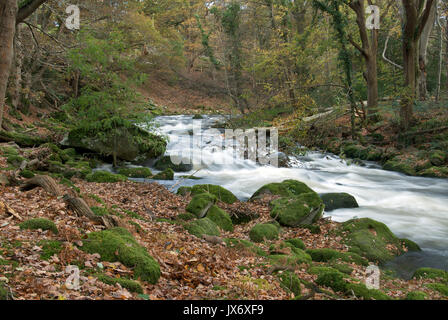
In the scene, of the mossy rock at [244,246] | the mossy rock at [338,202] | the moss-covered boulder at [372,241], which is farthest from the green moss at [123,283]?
the mossy rock at [338,202]

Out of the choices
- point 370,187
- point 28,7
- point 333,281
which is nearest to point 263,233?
point 333,281

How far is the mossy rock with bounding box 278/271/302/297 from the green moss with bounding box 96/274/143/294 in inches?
81.8

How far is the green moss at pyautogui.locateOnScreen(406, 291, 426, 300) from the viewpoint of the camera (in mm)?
4730

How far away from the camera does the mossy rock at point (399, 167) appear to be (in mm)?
14148

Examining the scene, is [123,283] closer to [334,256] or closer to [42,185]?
[42,185]

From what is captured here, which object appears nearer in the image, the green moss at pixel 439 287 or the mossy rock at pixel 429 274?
the green moss at pixel 439 287

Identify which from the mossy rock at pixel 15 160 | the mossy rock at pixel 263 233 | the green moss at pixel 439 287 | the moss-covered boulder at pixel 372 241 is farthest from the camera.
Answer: the mossy rock at pixel 15 160

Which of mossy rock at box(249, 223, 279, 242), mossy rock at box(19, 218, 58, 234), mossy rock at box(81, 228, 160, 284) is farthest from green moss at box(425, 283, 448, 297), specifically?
mossy rock at box(19, 218, 58, 234)

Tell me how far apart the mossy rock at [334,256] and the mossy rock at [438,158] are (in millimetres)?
10511

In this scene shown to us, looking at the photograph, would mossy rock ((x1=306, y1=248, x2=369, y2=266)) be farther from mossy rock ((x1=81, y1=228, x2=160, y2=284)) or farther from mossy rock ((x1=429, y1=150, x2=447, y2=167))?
mossy rock ((x1=429, y1=150, x2=447, y2=167))

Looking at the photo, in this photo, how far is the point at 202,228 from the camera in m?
6.69

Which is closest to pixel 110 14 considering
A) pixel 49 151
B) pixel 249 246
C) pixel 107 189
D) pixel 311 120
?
pixel 49 151

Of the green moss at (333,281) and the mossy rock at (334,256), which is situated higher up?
the green moss at (333,281)

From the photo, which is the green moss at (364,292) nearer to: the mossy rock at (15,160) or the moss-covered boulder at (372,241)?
the moss-covered boulder at (372,241)
